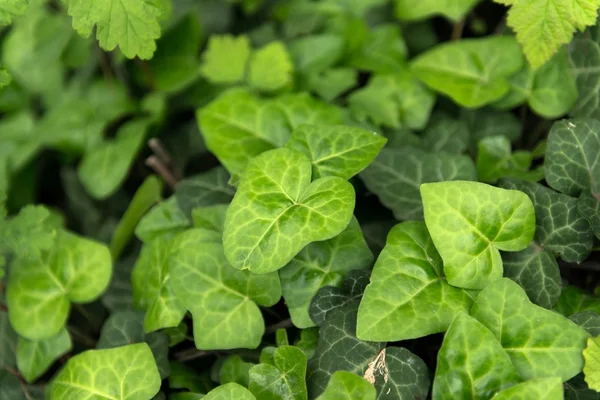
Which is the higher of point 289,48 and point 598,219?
point 289,48

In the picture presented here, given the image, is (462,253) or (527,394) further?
(462,253)

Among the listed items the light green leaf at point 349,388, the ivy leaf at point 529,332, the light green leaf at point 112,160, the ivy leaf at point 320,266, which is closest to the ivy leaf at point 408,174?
the ivy leaf at point 320,266

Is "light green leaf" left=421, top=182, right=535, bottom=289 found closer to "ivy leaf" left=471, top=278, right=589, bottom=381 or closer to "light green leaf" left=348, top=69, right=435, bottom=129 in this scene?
"ivy leaf" left=471, top=278, right=589, bottom=381

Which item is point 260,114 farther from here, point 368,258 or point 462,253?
point 462,253

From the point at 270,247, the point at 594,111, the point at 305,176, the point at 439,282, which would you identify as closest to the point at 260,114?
the point at 305,176

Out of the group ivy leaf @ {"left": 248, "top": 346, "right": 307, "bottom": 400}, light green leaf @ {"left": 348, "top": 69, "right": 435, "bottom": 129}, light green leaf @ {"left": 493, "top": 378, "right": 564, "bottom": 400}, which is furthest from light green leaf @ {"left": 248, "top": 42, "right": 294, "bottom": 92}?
light green leaf @ {"left": 493, "top": 378, "right": 564, "bottom": 400}

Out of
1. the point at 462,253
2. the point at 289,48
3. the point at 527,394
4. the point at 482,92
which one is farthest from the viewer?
the point at 289,48

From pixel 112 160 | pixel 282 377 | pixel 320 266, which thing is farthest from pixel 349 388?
pixel 112 160
